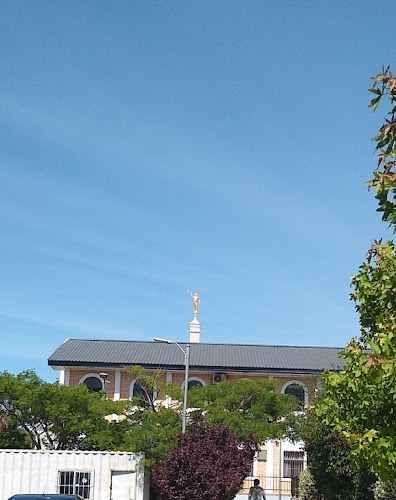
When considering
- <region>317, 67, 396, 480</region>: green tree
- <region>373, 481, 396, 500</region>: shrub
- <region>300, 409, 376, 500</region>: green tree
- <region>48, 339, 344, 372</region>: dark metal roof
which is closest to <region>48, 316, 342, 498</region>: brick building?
<region>48, 339, 344, 372</region>: dark metal roof

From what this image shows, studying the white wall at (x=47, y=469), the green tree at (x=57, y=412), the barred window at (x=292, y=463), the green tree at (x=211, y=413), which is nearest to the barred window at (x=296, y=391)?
the barred window at (x=292, y=463)

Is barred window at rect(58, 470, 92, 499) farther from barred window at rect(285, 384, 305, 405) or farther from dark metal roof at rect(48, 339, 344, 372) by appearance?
barred window at rect(285, 384, 305, 405)

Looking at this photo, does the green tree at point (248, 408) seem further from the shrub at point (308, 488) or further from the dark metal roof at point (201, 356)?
the dark metal roof at point (201, 356)

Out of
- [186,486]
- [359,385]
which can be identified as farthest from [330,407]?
[186,486]

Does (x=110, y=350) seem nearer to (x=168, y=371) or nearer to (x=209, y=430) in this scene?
(x=168, y=371)

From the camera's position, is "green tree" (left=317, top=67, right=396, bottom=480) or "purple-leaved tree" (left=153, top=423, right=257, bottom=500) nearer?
"green tree" (left=317, top=67, right=396, bottom=480)

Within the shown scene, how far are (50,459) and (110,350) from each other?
17476 mm

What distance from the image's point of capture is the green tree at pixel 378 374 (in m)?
11.6

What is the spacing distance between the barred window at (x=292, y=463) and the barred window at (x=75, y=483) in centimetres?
1626

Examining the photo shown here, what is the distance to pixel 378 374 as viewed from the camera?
38.8 feet

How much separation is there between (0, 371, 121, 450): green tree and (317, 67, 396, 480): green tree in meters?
26.0

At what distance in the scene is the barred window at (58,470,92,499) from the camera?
117 ft

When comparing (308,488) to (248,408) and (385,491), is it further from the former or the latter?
(385,491)

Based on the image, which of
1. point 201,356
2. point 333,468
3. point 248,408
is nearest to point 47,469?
point 248,408
